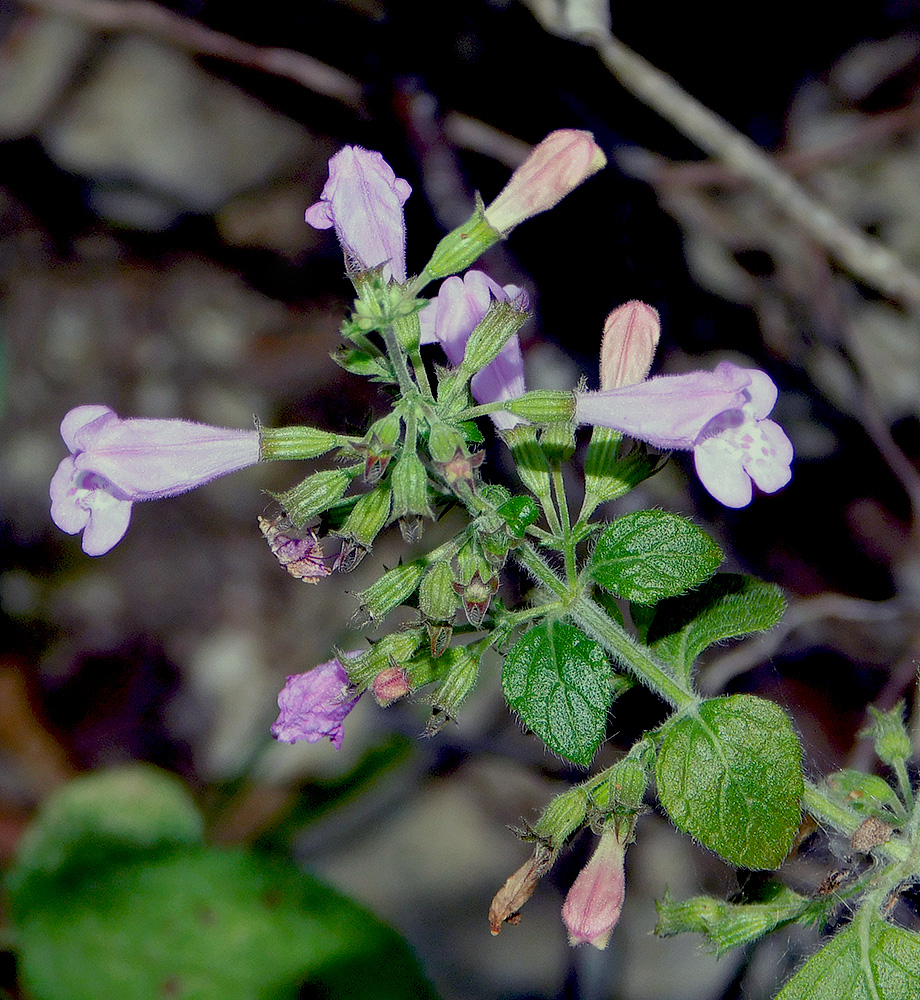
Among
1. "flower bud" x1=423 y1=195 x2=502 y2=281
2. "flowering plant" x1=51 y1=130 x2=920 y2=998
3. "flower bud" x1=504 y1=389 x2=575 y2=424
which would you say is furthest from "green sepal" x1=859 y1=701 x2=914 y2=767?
"flower bud" x1=423 y1=195 x2=502 y2=281

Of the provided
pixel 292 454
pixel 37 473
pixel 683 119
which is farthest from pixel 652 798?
pixel 37 473

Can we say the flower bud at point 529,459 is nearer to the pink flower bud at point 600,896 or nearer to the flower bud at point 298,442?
the flower bud at point 298,442

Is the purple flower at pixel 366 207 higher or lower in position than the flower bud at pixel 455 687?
higher

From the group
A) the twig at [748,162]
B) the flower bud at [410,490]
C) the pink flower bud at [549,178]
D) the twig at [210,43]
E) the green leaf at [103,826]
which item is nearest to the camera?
the flower bud at [410,490]

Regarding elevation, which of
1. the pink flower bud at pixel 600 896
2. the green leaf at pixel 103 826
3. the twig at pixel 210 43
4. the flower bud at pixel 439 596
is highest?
the flower bud at pixel 439 596

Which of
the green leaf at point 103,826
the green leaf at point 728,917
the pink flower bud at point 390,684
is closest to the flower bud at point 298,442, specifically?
the pink flower bud at point 390,684

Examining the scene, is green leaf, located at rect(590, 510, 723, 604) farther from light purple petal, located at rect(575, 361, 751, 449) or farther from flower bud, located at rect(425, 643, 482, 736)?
flower bud, located at rect(425, 643, 482, 736)

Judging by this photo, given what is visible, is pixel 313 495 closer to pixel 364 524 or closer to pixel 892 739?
pixel 364 524
